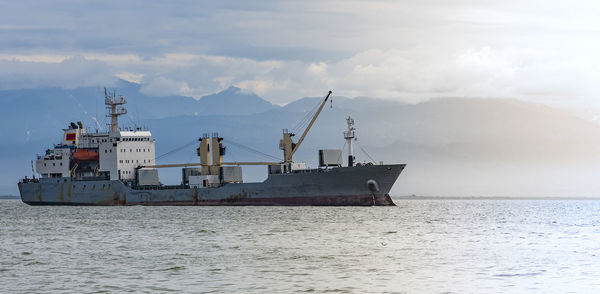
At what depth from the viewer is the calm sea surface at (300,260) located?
79.0 feet

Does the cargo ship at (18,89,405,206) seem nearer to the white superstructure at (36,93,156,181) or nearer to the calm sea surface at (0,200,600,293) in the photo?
the white superstructure at (36,93,156,181)

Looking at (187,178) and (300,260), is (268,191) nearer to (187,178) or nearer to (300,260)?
(187,178)

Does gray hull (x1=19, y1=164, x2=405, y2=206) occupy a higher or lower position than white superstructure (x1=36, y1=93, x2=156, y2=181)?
lower

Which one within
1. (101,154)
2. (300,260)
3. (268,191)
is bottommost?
(300,260)

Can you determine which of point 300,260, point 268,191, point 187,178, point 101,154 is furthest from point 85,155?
point 300,260

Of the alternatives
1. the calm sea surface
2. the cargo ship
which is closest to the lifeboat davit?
the cargo ship

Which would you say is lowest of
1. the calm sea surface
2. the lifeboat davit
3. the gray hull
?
the calm sea surface

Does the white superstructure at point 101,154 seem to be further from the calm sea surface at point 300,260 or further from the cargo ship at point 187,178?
the calm sea surface at point 300,260

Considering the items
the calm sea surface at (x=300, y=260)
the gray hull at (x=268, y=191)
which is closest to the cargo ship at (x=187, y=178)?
the gray hull at (x=268, y=191)

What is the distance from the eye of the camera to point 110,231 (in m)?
48.4

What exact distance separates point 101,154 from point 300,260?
6835 cm

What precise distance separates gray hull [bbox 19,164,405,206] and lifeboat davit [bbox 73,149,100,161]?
331cm

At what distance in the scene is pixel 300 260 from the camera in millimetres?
30500

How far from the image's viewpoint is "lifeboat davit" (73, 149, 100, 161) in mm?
94938
